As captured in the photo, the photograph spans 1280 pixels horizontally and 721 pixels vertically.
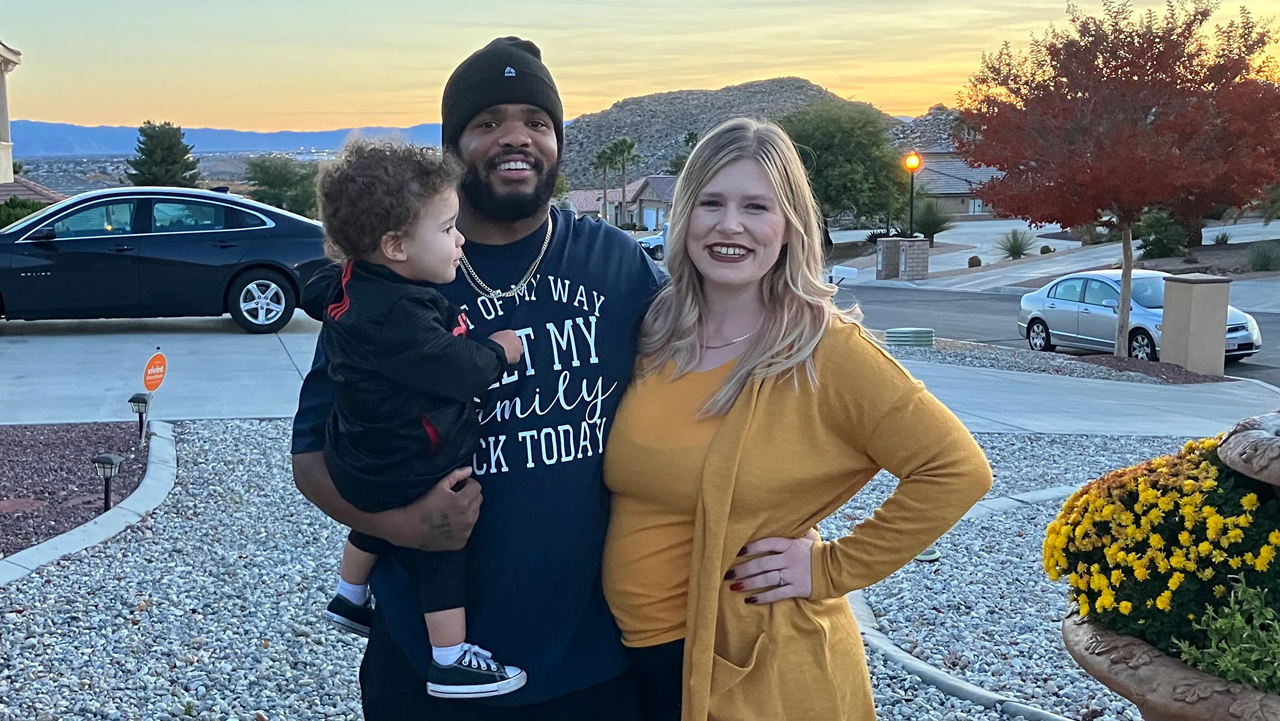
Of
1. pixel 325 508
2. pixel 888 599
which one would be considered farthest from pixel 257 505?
pixel 325 508

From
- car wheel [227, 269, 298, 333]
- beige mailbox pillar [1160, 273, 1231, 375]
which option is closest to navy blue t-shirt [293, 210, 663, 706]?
car wheel [227, 269, 298, 333]

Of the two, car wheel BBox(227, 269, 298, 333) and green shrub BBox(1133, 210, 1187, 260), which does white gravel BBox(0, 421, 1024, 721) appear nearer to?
car wheel BBox(227, 269, 298, 333)

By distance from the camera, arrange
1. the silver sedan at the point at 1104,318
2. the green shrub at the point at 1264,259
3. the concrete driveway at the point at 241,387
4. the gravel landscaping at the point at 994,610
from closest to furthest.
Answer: the gravel landscaping at the point at 994,610, the concrete driveway at the point at 241,387, the silver sedan at the point at 1104,318, the green shrub at the point at 1264,259

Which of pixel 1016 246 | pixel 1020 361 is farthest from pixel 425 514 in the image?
pixel 1016 246

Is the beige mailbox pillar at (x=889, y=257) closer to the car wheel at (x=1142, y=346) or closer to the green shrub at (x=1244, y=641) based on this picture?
the car wheel at (x=1142, y=346)

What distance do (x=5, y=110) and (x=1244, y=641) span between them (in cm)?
3515

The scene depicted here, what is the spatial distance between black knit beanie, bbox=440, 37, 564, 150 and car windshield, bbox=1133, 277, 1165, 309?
1450cm

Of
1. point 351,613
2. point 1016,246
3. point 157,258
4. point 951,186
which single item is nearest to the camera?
point 351,613

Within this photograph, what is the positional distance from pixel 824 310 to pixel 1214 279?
43.8ft

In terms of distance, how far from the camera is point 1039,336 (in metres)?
16.9

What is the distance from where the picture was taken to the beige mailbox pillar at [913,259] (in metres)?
35.5

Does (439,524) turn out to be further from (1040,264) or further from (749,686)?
(1040,264)

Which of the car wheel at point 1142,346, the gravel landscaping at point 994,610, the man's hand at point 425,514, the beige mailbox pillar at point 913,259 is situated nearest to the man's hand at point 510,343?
the man's hand at point 425,514

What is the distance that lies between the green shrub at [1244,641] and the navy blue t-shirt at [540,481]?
1.48 metres
